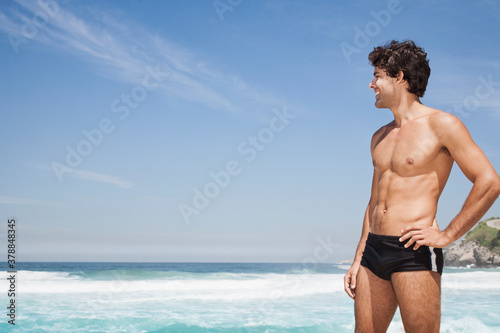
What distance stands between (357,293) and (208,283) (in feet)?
54.0

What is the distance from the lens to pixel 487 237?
51.2m

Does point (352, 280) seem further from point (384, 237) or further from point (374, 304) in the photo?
point (384, 237)

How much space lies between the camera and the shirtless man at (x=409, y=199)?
7.32 ft

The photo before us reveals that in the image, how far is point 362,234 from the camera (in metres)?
2.75

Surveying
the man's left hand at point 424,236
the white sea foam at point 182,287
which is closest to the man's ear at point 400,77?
the man's left hand at point 424,236

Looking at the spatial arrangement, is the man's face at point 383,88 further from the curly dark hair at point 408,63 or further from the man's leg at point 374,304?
the man's leg at point 374,304

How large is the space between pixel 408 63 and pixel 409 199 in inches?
28.1

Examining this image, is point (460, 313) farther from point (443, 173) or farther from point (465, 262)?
point (465, 262)

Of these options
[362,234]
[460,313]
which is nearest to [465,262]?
[460,313]

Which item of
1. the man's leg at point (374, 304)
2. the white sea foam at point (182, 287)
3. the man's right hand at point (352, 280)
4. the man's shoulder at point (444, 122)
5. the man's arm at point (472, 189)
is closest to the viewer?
the man's arm at point (472, 189)

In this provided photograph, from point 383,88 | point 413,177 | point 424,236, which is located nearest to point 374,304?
point 424,236

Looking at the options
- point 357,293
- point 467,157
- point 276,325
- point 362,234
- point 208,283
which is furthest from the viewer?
point 208,283

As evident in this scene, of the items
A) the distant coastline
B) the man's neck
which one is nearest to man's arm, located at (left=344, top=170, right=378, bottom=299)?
the man's neck

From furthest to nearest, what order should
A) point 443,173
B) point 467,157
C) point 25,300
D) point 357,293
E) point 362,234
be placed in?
point 25,300 → point 362,234 → point 357,293 → point 443,173 → point 467,157
